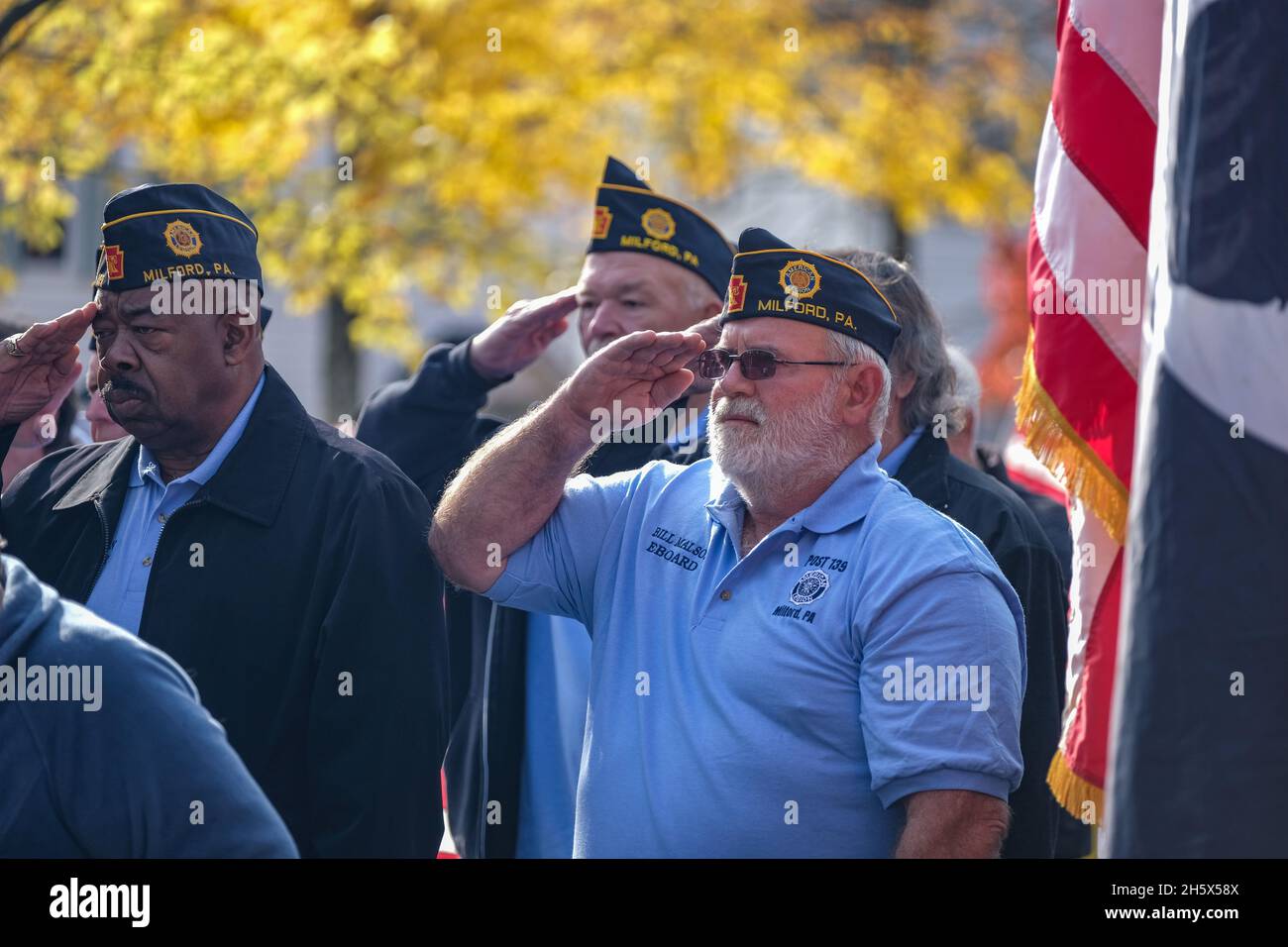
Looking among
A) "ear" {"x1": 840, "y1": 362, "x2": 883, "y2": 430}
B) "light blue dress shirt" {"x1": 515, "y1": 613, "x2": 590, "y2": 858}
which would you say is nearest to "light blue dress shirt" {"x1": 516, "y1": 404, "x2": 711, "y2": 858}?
"light blue dress shirt" {"x1": 515, "y1": 613, "x2": 590, "y2": 858}

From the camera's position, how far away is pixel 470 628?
4738 millimetres

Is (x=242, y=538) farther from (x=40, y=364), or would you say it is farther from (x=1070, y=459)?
Answer: (x=1070, y=459)

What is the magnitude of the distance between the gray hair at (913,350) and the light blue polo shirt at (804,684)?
2.54 ft

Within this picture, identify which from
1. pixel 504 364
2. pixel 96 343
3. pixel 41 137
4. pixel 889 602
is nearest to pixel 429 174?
pixel 41 137

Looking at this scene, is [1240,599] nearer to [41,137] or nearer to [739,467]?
[739,467]

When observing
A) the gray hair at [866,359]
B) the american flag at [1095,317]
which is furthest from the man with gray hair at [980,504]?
the gray hair at [866,359]

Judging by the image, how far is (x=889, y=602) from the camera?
3178 mm

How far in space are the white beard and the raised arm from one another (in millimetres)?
213

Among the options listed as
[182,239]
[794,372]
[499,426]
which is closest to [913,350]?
[794,372]

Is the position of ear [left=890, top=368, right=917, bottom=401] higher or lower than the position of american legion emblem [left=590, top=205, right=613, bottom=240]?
lower

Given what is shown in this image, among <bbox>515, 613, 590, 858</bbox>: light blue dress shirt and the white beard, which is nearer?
the white beard

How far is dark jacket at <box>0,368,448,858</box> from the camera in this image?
3434 mm

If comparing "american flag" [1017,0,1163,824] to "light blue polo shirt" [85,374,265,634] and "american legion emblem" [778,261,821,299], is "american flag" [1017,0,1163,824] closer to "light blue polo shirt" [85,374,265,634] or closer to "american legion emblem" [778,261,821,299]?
"american legion emblem" [778,261,821,299]

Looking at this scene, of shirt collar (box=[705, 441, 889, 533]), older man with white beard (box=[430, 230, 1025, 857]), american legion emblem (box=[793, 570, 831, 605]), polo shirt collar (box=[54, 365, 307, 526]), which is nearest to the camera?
older man with white beard (box=[430, 230, 1025, 857])
